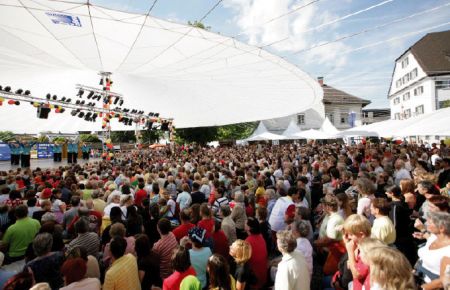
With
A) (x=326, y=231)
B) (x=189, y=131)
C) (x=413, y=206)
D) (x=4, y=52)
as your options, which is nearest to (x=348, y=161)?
(x=413, y=206)

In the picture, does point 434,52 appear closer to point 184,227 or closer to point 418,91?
point 418,91

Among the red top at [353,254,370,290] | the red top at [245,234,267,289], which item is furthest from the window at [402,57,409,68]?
the red top at [353,254,370,290]

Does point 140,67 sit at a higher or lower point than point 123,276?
higher

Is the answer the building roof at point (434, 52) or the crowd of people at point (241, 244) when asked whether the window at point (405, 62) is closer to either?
the building roof at point (434, 52)

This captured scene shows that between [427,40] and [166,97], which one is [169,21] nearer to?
[166,97]

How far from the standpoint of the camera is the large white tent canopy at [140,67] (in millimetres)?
9258

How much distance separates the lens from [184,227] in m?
4.13

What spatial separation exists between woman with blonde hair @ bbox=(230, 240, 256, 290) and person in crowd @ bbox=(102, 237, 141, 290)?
1.08 meters

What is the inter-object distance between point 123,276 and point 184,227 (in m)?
1.42

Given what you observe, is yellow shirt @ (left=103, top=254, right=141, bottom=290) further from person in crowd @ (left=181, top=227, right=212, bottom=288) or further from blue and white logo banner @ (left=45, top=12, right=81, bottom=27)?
blue and white logo banner @ (left=45, top=12, right=81, bottom=27)

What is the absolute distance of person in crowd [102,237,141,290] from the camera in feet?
8.93

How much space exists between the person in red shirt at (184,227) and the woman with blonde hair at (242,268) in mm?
1442

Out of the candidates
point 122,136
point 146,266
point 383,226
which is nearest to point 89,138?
point 122,136

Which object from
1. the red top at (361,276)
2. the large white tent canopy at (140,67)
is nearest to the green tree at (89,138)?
the large white tent canopy at (140,67)
